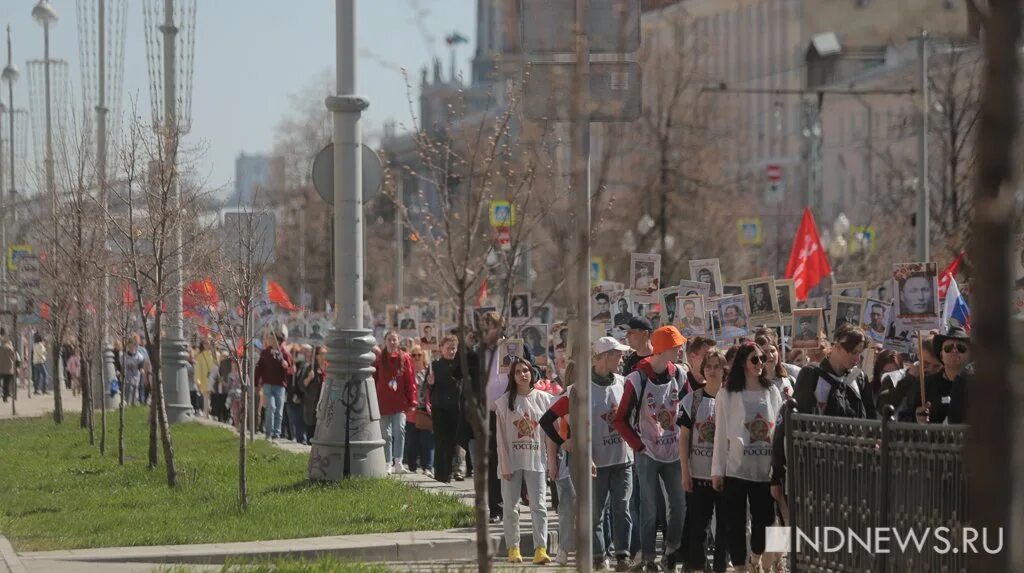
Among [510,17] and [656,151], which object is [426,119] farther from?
[510,17]

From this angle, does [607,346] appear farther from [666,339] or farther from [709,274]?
[709,274]

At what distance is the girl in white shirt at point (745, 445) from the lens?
34.8ft

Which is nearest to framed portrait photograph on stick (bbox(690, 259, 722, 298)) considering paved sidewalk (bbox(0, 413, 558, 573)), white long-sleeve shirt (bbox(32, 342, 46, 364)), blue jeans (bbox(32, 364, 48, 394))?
paved sidewalk (bbox(0, 413, 558, 573))

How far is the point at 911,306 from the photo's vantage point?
15.6 meters

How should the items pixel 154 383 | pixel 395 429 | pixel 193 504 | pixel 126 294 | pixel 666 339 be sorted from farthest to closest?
pixel 126 294 < pixel 395 429 < pixel 154 383 < pixel 193 504 < pixel 666 339

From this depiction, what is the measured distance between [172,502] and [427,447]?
5.73 metres

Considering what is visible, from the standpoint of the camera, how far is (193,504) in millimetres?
15516

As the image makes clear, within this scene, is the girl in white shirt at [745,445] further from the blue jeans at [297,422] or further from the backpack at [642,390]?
the blue jeans at [297,422]

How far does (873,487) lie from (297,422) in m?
20.1

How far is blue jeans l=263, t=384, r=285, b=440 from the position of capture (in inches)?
1062

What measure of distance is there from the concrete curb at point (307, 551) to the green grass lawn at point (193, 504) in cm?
33

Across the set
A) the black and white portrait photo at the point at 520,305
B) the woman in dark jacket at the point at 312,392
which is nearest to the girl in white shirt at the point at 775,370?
the black and white portrait photo at the point at 520,305

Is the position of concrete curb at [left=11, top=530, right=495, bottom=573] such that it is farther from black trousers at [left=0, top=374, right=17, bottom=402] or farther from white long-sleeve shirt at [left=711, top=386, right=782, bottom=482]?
black trousers at [left=0, top=374, right=17, bottom=402]

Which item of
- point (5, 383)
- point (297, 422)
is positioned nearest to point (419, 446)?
point (297, 422)
